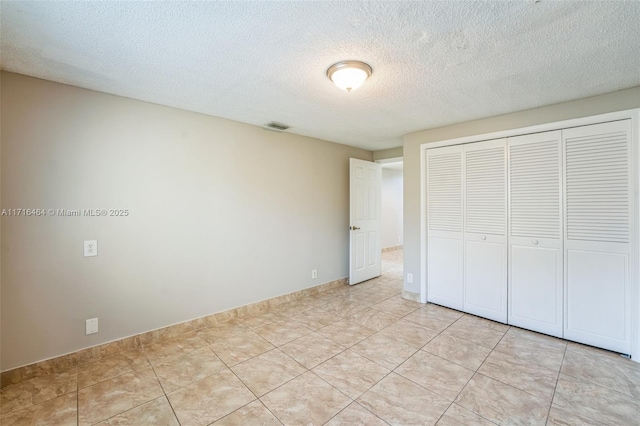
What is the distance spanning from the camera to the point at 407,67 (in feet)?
6.58

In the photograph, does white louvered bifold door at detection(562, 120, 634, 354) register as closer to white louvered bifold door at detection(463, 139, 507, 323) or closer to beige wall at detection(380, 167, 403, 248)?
white louvered bifold door at detection(463, 139, 507, 323)

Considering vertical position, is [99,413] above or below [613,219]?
below

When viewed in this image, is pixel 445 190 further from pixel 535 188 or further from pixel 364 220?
pixel 364 220

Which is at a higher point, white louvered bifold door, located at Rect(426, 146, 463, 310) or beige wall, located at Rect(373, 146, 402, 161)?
beige wall, located at Rect(373, 146, 402, 161)

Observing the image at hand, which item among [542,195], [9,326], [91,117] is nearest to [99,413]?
[9,326]

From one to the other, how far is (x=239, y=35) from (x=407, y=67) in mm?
1188

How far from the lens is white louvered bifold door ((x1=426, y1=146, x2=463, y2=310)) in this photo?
342cm

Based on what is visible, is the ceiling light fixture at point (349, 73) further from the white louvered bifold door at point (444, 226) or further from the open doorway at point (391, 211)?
the open doorway at point (391, 211)

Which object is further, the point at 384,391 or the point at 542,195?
the point at 542,195

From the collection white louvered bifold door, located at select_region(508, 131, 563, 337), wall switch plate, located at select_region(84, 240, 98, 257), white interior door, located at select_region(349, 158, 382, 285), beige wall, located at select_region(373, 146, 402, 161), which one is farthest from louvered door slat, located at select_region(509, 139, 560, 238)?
wall switch plate, located at select_region(84, 240, 98, 257)

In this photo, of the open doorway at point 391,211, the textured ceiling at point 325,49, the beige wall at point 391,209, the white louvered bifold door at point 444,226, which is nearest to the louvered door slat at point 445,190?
the white louvered bifold door at point 444,226

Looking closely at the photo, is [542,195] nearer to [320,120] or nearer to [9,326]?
[320,120]

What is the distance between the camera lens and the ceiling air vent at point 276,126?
3380 mm

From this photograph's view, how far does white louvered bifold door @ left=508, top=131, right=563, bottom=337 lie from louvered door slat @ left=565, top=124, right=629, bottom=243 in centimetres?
10
